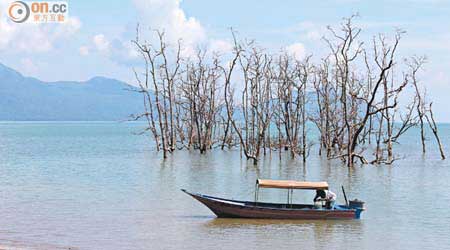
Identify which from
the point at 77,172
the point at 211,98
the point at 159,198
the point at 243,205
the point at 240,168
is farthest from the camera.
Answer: the point at 211,98

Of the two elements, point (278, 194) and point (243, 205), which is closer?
point (243, 205)

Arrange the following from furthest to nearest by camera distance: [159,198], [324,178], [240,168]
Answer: [240,168] < [324,178] < [159,198]

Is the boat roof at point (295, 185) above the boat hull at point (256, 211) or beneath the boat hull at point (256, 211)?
above

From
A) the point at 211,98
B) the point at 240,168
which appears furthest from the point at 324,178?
the point at 211,98

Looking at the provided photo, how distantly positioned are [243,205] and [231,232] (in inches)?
79.3

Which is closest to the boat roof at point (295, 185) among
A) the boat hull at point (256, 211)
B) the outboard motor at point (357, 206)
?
the boat hull at point (256, 211)

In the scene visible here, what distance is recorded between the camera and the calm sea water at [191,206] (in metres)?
20.2

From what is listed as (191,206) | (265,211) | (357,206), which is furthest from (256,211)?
(191,206)

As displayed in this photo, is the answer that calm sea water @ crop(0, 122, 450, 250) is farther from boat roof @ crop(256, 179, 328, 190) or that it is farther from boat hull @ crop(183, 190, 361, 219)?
boat roof @ crop(256, 179, 328, 190)

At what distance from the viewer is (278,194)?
3139 cm

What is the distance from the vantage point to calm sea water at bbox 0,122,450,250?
20.2 m

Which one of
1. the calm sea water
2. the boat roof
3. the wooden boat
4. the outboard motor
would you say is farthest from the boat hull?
the outboard motor

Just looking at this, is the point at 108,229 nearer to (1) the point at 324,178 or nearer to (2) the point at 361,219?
(2) the point at 361,219

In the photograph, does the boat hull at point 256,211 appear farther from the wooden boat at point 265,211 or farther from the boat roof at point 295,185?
the boat roof at point 295,185
